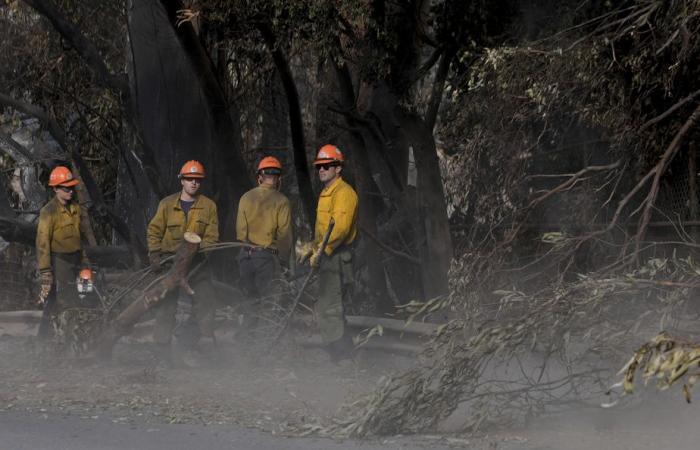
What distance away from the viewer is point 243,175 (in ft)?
48.9

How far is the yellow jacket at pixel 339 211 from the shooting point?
11.1 metres

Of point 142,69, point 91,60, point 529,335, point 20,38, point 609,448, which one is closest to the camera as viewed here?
point 609,448

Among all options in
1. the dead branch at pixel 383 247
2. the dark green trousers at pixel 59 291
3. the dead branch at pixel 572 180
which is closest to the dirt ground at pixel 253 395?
the dark green trousers at pixel 59 291

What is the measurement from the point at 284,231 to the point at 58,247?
2.57m

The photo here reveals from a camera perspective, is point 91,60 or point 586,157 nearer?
point 586,157

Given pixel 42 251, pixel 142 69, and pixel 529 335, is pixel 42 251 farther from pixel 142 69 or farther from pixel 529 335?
pixel 529 335

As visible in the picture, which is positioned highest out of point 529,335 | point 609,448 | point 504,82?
point 504,82

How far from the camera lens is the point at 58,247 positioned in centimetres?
1297

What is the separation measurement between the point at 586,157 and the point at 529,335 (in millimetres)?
4559

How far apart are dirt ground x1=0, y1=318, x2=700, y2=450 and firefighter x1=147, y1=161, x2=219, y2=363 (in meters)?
0.27

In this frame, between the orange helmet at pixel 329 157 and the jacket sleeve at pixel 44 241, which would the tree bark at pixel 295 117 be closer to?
the orange helmet at pixel 329 157

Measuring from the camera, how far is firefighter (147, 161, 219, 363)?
38.9 ft

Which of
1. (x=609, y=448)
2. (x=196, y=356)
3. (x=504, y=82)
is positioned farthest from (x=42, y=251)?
(x=609, y=448)

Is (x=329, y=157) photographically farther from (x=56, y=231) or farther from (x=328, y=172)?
(x=56, y=231)
